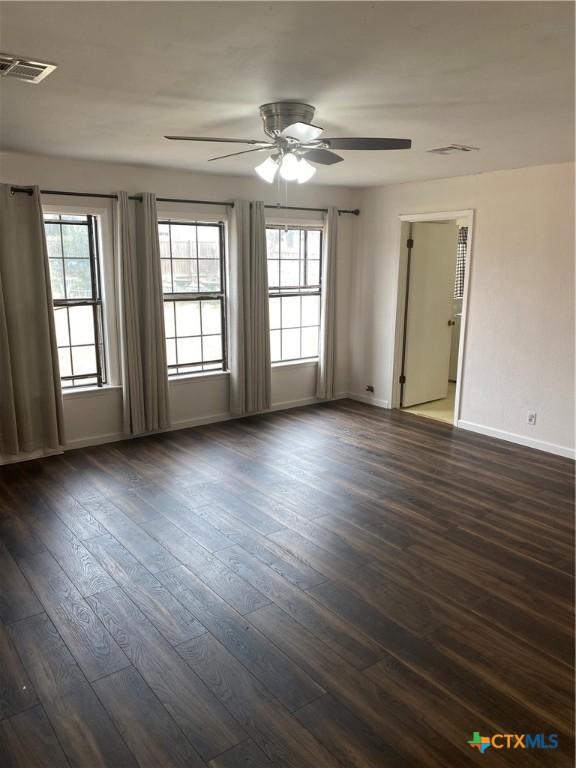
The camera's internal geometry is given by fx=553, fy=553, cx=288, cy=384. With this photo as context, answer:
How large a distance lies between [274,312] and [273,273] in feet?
1.49

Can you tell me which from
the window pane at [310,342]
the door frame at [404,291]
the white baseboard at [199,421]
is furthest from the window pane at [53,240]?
the door frame at [404,291]

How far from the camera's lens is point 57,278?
16.5 ft

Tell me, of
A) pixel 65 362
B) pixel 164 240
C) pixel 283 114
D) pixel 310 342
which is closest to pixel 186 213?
pixel 164 240

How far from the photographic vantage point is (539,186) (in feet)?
16.1

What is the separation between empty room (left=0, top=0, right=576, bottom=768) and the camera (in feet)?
7.01

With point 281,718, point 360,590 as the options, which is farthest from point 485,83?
point 281,718

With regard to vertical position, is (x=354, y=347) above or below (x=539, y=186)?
below

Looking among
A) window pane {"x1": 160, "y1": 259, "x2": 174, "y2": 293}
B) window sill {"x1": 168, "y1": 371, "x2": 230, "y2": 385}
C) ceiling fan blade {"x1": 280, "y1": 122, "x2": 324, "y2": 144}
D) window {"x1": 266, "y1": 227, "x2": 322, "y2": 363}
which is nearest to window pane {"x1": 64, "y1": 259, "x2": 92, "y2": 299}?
window pane {"x1": 160, "y1": 259, "x2": 174, "y2": 293}

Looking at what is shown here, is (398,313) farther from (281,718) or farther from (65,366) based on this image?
(281,718)

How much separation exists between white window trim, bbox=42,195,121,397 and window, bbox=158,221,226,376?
0.58m

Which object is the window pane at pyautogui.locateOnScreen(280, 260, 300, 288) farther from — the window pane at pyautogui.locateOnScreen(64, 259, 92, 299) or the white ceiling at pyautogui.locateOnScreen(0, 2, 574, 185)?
the white ceiling at pyautogui.locateOnScreen(0, 2, 574, 185)

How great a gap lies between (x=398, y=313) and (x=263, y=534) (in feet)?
12.1

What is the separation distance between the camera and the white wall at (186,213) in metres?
4.82

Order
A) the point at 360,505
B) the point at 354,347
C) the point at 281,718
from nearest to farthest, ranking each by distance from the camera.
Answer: the point at 281,718
the point at 360,505
the point at 354,347
